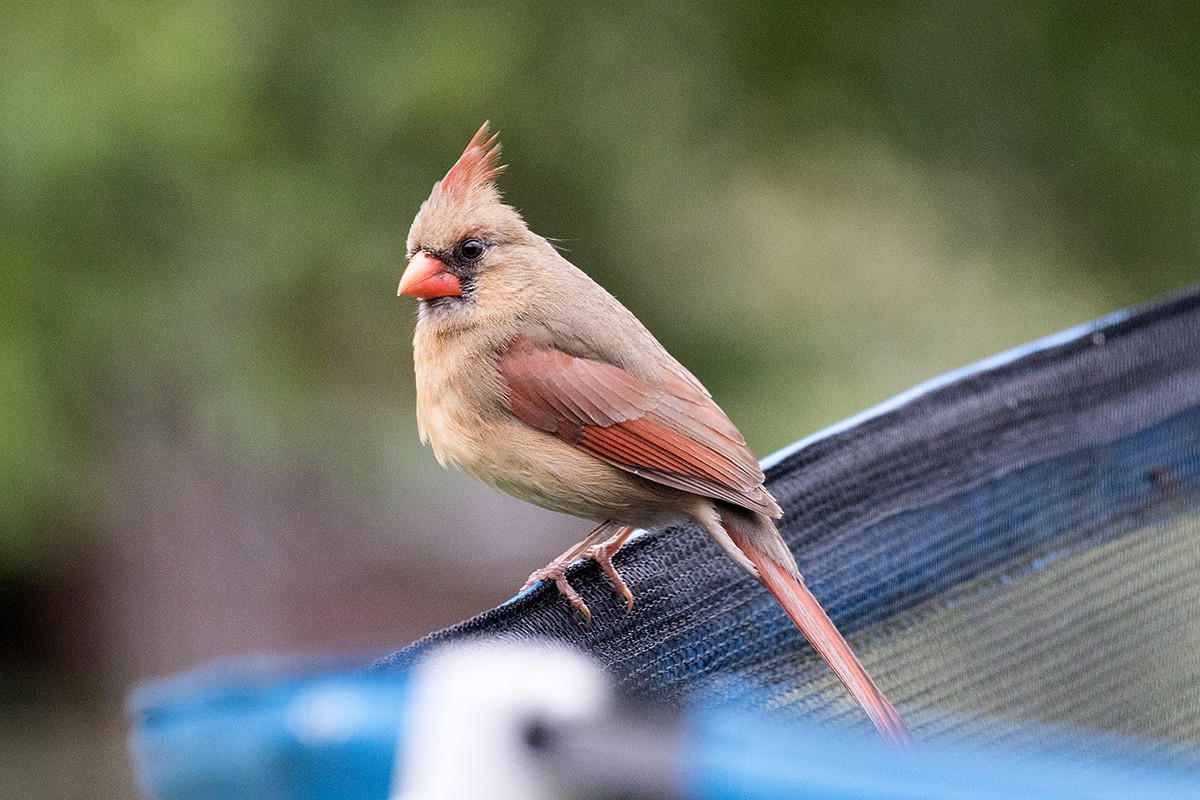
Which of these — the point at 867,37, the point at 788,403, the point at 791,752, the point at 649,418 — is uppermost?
the point at 867,37

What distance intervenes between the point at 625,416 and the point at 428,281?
51cm

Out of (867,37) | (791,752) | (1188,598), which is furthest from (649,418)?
(867,37)

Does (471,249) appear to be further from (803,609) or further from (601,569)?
(803,609)

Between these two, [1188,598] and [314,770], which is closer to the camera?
[314,770]

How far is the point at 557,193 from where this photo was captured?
5.12 metres

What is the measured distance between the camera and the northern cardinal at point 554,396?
2516 millimetres

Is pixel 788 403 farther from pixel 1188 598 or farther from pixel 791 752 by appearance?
pixel 791 752

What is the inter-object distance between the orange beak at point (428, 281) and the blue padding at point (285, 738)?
4.33 feet

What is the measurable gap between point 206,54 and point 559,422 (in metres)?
2.23

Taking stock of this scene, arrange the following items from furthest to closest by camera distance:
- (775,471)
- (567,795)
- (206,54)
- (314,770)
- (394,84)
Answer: (394,84), (206,54), (775,471), (314,770), (567,795)

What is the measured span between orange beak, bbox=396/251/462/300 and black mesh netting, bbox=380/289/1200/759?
2.28 ft

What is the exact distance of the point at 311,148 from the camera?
4.62 meters

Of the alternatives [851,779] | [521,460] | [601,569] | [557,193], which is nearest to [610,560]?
[601,569]

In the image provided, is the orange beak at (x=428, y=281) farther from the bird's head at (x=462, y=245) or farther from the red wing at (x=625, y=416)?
the red wing at (x=625, y=416)
